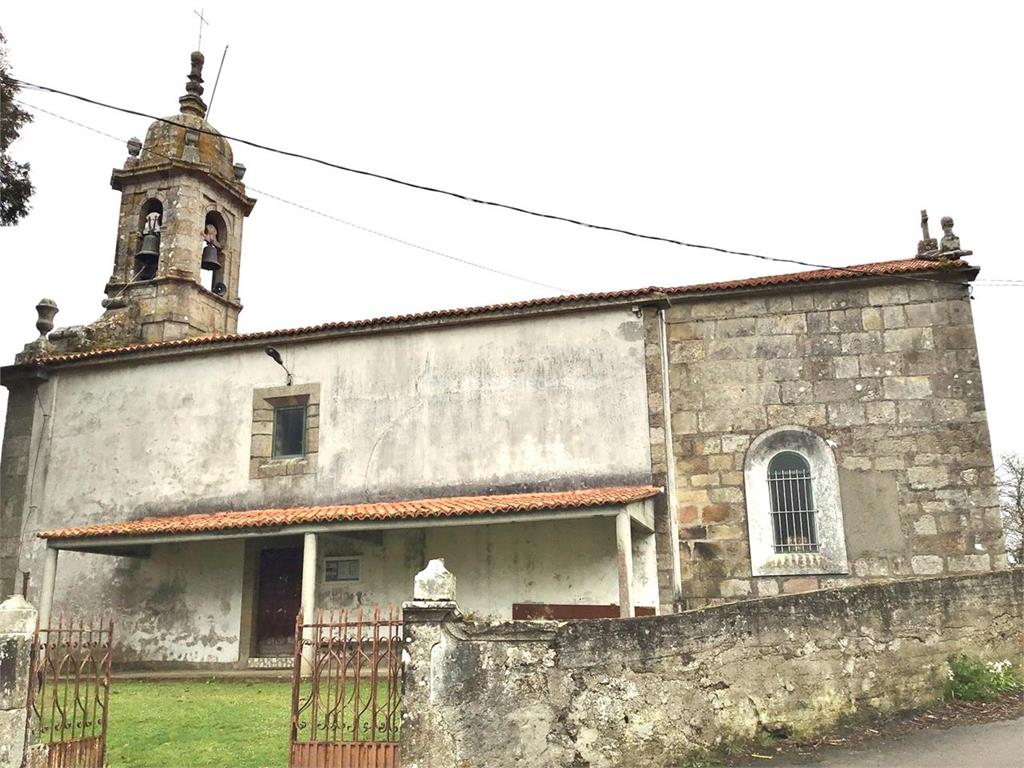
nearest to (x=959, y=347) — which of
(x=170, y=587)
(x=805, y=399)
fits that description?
(x=805, y=399)

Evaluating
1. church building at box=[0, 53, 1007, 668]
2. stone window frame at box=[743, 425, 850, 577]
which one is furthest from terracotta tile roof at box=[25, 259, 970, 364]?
stone window frame at box=[743, 425, 850, 577]

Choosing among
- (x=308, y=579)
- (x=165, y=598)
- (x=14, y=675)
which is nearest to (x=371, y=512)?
(x=308, y=579)

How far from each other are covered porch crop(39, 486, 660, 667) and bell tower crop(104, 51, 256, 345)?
5128 millimetres

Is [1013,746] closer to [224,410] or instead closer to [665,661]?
[665,661]

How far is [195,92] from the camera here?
21.5 metres

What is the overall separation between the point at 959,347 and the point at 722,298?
130 inches

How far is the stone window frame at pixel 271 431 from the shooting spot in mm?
15031

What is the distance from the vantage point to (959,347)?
13.0 meters

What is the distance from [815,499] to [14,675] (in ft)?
32.4

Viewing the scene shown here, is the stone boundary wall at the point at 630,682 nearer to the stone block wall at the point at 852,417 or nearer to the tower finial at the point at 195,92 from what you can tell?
the stone block wall at the point at 852,417

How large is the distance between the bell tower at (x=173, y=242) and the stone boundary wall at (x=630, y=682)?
13483 millimetres

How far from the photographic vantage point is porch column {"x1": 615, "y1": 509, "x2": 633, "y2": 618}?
459 inches

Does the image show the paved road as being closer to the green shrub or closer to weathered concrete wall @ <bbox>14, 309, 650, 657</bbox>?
the green shrub

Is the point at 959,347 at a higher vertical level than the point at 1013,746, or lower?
higher
